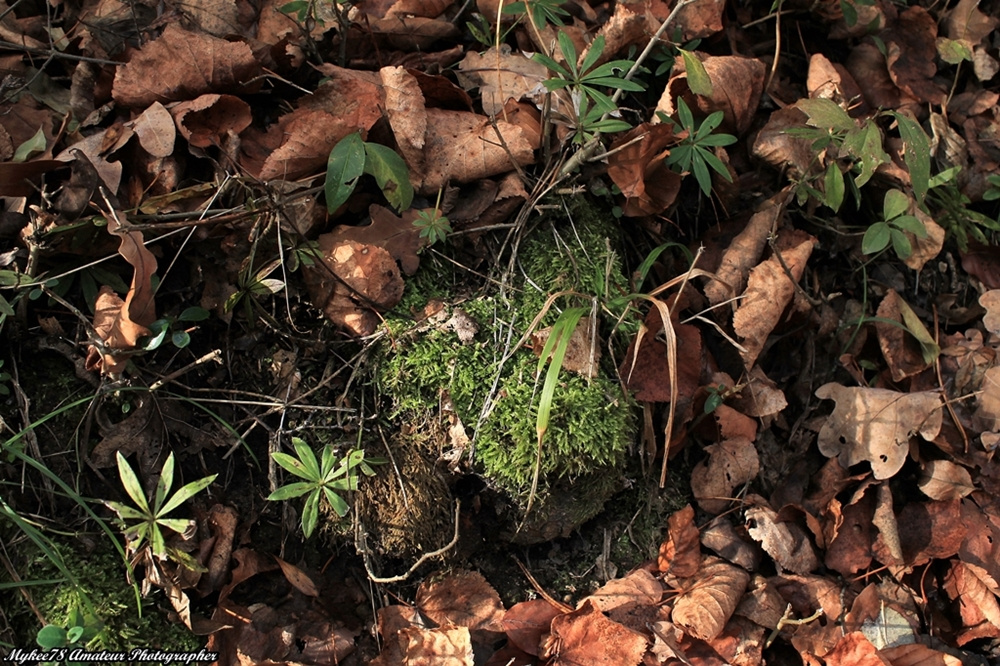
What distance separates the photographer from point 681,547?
91.4 inches

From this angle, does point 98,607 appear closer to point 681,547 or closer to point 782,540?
point 681,547

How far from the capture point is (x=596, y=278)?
7.49ft

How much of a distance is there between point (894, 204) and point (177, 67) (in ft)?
7.67

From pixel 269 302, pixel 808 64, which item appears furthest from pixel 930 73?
pixel 269 302

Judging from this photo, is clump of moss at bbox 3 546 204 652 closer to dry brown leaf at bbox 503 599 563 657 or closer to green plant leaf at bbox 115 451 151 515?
green plant leaf at bbox 115 451 151 515

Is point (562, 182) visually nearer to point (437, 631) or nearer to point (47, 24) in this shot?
point (437, 631)

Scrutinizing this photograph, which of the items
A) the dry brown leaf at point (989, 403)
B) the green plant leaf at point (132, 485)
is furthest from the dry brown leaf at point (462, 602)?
the dry brown leaf at point (989, 403)

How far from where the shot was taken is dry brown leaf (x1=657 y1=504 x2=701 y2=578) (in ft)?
7.49

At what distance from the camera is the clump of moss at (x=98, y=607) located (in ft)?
6.07

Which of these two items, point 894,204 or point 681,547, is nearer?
point 681,547

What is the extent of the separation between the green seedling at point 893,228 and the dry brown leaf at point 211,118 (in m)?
2.03

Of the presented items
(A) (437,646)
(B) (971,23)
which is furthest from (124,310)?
(B) (971,23)

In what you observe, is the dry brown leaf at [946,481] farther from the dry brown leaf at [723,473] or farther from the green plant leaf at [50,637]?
the green plant leaf at [50,637]

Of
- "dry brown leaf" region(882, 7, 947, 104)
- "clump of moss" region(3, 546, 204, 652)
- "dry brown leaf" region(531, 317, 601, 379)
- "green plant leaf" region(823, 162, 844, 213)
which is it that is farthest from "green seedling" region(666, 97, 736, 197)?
"clump of moss" region(3, 546, 204, 652)
